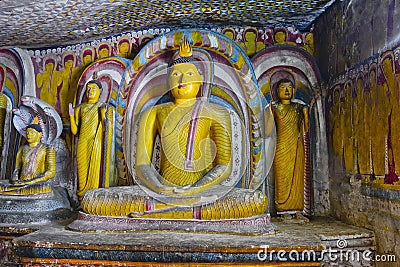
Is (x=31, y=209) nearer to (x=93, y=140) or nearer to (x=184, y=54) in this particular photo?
(x=93, y=140)

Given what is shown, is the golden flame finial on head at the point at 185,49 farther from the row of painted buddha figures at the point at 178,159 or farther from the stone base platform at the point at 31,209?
the stone base platform at the point at 31,209

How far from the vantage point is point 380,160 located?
280cm

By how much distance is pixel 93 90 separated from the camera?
411 cm

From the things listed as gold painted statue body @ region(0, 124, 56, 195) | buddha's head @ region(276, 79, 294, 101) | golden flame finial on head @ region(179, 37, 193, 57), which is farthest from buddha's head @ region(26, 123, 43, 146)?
buddha's head @ region(276, 79, 294, 101)

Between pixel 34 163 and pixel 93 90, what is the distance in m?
0.92

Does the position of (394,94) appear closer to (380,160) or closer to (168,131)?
(380,160)

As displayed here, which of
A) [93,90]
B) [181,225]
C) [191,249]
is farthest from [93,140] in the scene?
[191,249]

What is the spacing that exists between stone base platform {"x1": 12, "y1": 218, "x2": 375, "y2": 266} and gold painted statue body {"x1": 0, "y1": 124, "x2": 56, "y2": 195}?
104cm

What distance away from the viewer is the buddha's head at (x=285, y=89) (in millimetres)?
3936

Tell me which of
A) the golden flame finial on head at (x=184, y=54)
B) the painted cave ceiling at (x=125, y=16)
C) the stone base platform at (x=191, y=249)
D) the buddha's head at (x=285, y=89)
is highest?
the painted cave ceiling at (x=125, y=16)

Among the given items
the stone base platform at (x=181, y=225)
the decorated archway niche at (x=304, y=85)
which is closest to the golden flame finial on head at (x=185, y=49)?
the decorated archway niche at (x=304, y=85)

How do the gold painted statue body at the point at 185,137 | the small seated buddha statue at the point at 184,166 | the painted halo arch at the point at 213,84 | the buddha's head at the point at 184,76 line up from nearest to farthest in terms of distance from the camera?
the small seated buddha statue at the point at 184,166 < the gold painted statue body at the point at 185,137 < the buddha's head at the point at 184,76 < the painted halo arch at the point at 213,84

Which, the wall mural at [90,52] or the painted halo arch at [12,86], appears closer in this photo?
the wall mural at [90,52]

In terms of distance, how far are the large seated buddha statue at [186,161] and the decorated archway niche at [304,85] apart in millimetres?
505
